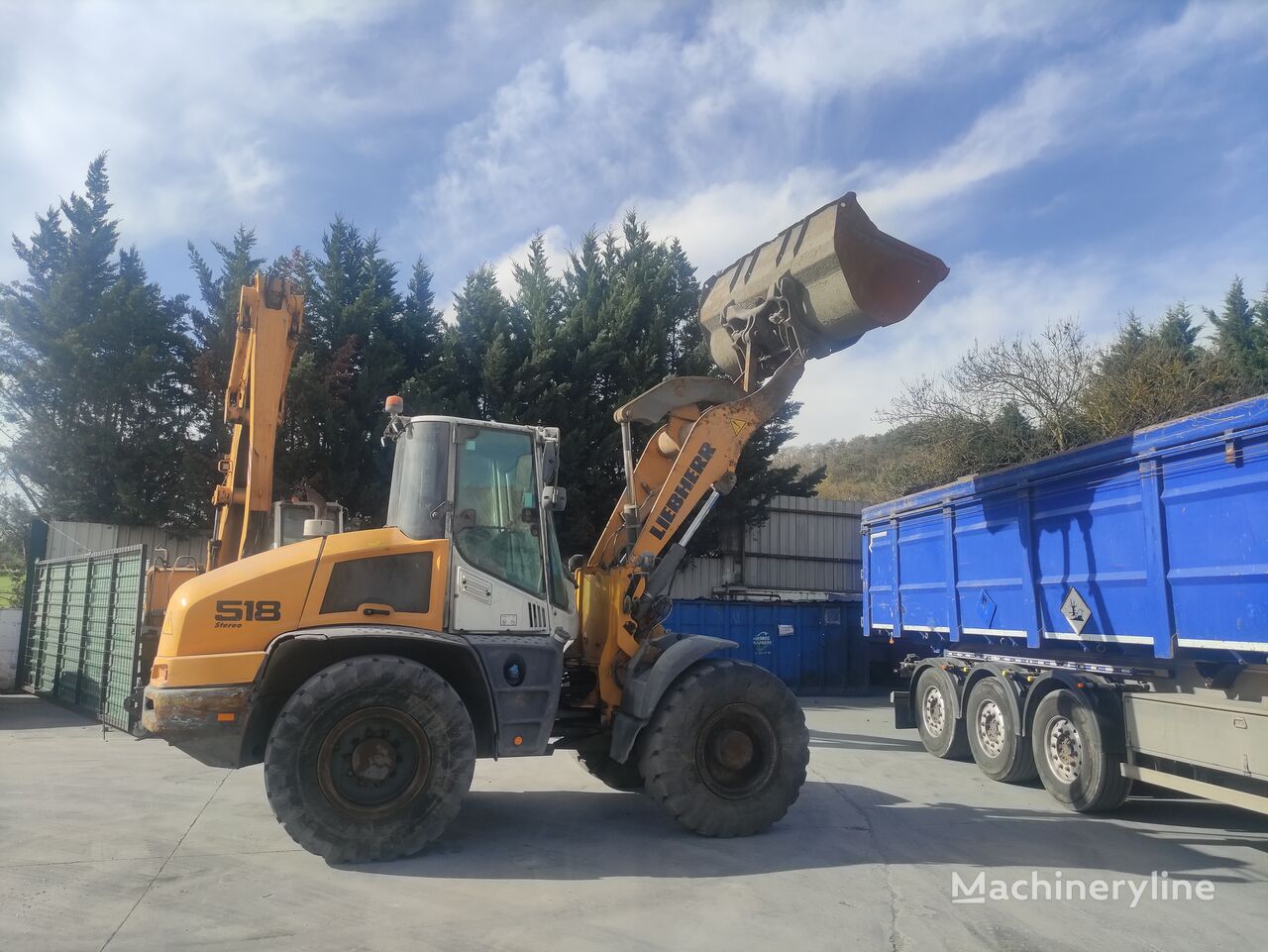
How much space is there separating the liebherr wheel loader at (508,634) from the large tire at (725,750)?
0.05 feet

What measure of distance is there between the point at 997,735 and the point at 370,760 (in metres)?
6.78

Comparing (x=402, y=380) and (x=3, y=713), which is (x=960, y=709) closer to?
(x=402, y=380)

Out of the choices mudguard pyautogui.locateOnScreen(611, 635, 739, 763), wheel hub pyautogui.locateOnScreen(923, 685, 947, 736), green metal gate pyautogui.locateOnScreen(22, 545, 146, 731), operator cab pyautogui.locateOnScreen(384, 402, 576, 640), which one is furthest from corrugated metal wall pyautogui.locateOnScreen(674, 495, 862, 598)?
operator cab pyautogui.locateOnScreen(384, 402, 576, 640)

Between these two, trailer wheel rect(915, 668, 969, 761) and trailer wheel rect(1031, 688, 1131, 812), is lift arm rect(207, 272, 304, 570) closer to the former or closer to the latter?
trailer wheel rect(915, 668, 969, 761)

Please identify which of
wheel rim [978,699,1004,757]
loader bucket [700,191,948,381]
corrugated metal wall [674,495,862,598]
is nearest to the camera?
loader bucket [700,191,948,381]

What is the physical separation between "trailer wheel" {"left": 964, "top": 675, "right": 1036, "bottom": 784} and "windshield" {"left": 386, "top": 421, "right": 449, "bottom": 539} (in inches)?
245

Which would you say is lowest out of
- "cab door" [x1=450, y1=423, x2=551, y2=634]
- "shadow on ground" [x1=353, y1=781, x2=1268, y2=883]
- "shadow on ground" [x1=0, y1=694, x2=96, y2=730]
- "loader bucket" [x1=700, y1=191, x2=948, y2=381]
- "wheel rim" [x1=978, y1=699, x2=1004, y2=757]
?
"shadow on ground" [x1=353, y1=781, x2=1268, y2=883]

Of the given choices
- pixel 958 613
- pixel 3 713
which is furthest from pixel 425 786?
pixel 3 713

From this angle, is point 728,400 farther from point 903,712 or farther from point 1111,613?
point 903,712

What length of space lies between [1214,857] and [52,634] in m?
16.6

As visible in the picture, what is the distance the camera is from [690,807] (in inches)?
263

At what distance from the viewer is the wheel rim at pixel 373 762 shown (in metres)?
5.85

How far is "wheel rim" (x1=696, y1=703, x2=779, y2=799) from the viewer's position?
22.4 feet

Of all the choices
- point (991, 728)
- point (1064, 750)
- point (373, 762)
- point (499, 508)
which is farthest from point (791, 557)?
point (373, 762)
